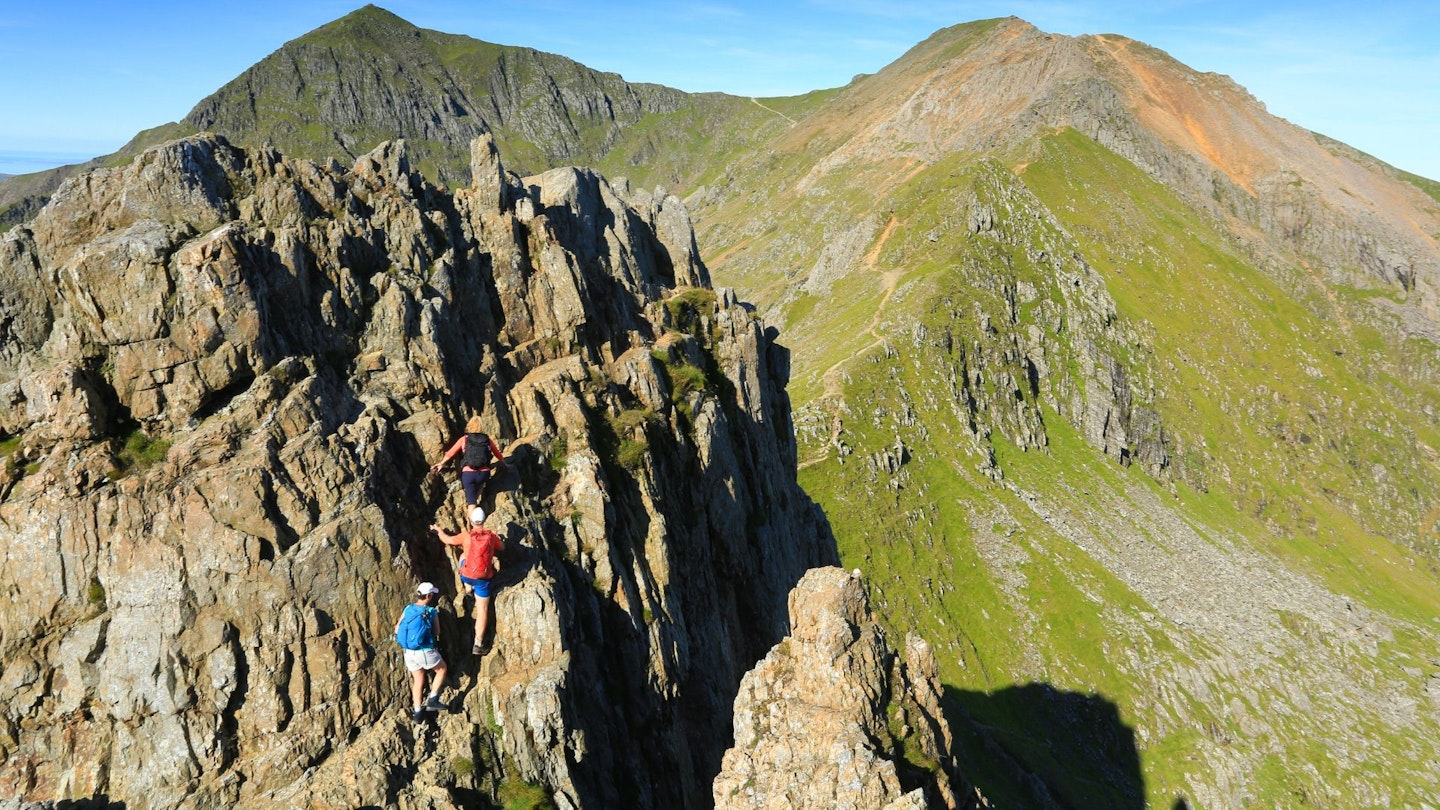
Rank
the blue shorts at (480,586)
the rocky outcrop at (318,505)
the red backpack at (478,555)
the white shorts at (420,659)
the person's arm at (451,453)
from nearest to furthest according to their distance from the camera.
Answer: the rocky outcrop at (318,505) → the white shorts at (420,659) → the red backpack at (478,555) → the blue shorts at (480,586) → the person's arm at (451,453)

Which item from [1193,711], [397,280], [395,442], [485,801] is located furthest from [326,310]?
[1193,711]

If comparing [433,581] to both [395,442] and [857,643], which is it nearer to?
[395,442]

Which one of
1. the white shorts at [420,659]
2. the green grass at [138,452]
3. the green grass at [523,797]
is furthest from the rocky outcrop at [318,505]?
the white shorts at [420,659]

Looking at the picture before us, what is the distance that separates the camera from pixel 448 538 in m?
24.6

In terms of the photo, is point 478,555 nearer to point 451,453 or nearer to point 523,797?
point 451,453

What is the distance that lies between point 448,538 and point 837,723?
14.7 metres

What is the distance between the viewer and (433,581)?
24734 millimetres

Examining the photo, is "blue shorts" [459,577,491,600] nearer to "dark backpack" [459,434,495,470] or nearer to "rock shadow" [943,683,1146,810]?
"dark backpack" [459,434,495,470]

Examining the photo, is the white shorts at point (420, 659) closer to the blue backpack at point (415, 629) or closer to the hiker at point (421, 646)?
the hiker at point (421, 646)

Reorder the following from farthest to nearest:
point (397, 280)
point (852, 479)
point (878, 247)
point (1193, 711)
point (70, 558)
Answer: point (878, 247) < point (852, 479) < point (1193, 711) < point (397, 280) < point (70, 558)

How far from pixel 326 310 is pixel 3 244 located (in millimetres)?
10161

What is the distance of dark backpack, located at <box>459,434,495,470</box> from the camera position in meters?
25.4

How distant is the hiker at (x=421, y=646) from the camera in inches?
845

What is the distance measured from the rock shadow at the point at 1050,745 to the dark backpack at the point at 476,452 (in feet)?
203
